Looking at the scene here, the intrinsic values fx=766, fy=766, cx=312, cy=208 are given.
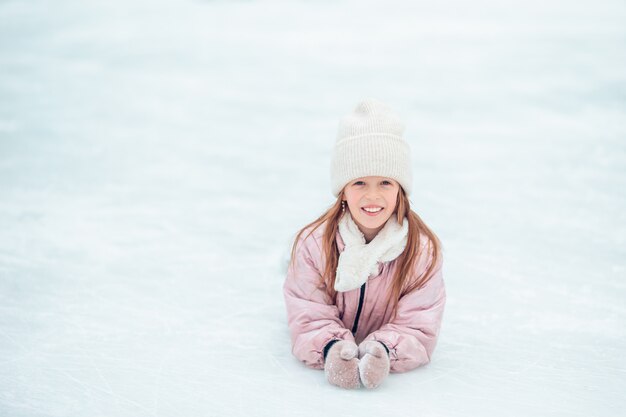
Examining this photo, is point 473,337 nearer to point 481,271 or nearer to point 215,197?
point 481,271

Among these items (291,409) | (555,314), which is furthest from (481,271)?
(291,409)

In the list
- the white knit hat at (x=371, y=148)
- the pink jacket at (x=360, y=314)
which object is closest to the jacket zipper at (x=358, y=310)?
the pink jacket at (x=360, y=314)

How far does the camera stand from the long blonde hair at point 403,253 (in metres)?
2.44

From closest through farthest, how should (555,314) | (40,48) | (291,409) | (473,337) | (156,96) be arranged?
1. (291,409)
2. (473,337)
3. (555,314)
4. (156,96)
5. (40,48)

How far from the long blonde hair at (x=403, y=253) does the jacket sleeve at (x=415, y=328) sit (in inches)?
0.9

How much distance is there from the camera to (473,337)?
2.68m

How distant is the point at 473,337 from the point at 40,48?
5594mm

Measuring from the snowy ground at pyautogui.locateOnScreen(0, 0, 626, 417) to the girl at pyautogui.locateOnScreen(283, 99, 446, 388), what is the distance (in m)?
0.13

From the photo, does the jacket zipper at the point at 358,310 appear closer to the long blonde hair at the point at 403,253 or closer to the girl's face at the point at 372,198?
the long blonde hair at the point at 403,253

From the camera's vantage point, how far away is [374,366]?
87.1 inches

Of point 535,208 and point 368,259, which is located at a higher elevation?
point 368,259

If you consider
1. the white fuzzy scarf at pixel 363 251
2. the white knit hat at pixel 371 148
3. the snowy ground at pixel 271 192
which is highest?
the white knit hat at pixel 371 148

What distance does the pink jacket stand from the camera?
2.37 metres

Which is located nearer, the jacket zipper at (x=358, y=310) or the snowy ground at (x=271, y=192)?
the snowy ground at (x=271, y=192)
